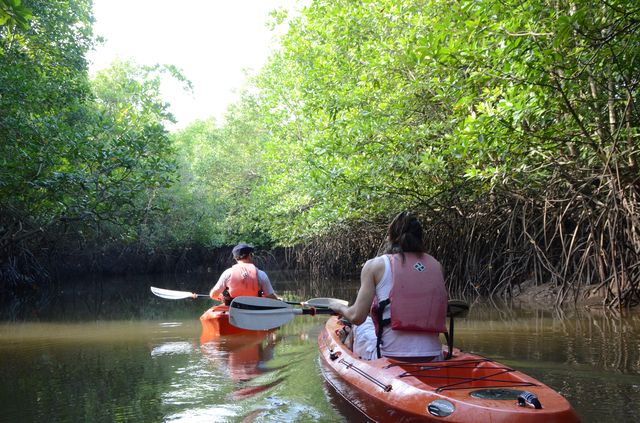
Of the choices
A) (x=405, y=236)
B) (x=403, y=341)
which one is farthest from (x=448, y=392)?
(x=405, y=236)

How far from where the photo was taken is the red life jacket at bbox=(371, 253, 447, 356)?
11.8 feet

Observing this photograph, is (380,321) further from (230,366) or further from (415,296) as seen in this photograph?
(230,366)

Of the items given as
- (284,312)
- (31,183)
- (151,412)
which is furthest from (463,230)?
(151,412)

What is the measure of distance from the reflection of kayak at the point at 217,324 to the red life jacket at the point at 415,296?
353 centimetres

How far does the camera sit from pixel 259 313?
5.63m

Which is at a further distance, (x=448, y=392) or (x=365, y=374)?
(x=365, y=374)

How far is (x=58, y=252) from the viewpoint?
19.4m

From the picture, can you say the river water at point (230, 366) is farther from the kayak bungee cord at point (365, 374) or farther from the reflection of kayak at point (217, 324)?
the kayak bungee cord at point (365, 374)

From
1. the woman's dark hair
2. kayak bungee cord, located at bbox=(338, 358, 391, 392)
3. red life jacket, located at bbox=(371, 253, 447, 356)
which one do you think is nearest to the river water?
kayak bungee cord, located at bbox=(338, 358, 391, 392)

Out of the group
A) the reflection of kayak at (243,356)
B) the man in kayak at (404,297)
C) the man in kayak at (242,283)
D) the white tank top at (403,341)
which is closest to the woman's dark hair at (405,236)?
the man in kayak at (404,297)

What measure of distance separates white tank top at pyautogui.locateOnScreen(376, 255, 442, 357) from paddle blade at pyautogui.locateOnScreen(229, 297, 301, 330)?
1.91 meters

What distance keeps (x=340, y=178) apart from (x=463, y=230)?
101 inches

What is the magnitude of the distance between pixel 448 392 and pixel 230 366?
9.09 ft

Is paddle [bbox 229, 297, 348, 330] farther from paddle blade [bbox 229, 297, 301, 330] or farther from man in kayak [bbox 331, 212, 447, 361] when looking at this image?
man in kayak [bbox 331, 212, 447, 361]
